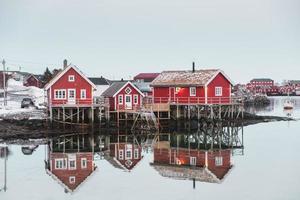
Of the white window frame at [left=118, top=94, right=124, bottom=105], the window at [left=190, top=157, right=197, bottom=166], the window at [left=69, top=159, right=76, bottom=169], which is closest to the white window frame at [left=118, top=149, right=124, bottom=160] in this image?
the window at [left=69, top=159, right=76, bottom=169]

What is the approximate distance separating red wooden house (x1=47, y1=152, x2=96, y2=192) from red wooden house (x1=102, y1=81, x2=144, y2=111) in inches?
652

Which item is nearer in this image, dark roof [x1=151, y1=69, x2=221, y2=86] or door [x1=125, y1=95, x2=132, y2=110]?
door [x1=125, y1=95, x2=132, y2=110]

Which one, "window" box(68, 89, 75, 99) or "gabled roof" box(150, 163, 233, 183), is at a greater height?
"window" box(68, 89, 75, 99)

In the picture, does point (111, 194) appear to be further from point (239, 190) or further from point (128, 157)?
point (128, 157)

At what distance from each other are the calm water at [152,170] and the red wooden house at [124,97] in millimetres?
8874

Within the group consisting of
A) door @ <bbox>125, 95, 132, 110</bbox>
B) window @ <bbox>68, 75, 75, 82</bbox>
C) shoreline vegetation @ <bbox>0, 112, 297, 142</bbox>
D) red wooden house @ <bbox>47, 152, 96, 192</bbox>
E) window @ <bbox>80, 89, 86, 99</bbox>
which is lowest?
red wooden house @ <bbox>47, 152, 96, 192</bbox>

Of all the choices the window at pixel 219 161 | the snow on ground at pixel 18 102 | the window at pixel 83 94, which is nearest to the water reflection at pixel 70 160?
the window at pixel 83 94

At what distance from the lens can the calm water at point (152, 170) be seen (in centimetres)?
2247

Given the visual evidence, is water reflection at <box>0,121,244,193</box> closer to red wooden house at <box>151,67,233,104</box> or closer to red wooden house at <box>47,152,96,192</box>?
red wooden house at <box>47,152,96,192</box>

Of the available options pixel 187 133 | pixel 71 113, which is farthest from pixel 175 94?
pixel 71 113

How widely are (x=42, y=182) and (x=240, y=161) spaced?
480 inches

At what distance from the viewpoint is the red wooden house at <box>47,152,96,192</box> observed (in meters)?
24.4

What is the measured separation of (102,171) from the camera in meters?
27.3

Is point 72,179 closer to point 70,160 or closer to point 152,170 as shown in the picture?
point 152,170
